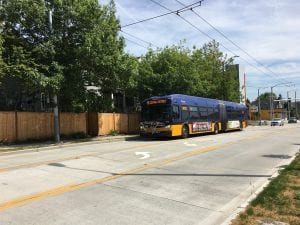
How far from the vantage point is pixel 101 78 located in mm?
26094

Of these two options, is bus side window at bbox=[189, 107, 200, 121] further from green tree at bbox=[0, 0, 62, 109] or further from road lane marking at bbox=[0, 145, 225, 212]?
road lane marking at bbox=[0, 145, 225, 212]

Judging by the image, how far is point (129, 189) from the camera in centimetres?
937

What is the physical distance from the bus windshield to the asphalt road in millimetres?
12500

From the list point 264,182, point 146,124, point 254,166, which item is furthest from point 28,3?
point 264,182

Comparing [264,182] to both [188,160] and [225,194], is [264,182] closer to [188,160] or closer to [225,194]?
[225,194]

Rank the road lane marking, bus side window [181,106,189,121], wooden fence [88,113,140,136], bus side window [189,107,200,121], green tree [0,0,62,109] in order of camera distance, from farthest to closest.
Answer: bus side window [189,107,200,121] → wooden fence [88,113,140,136] → bus side window [181,106,189,121] → green tree [0,0,62,109] → the road lane marking

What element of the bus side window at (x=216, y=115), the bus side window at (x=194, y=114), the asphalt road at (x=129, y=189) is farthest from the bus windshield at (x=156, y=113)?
the asphalt road at (x=129, y=189)

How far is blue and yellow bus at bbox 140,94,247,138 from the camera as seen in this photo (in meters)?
27.9

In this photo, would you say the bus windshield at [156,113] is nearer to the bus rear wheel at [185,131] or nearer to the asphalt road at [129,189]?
the bus rear wheel at [185,131]

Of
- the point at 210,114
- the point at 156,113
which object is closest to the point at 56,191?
the point at 156,113

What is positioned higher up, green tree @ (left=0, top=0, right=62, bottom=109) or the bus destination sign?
green tree @ (left=0, top=0, right=62, bottom=109)

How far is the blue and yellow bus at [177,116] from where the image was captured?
27.9m

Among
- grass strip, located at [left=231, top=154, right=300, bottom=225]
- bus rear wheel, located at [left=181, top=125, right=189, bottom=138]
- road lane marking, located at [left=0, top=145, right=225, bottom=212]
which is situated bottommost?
grass strip, located at [left=231, top=154, right=300, bottom=225]

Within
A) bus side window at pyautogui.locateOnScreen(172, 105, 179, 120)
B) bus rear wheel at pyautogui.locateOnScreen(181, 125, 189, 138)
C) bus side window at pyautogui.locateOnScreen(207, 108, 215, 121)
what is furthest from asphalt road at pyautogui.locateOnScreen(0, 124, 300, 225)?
bus side window at pyautogui.locateOnScreen(207, 108, 215, 121)
